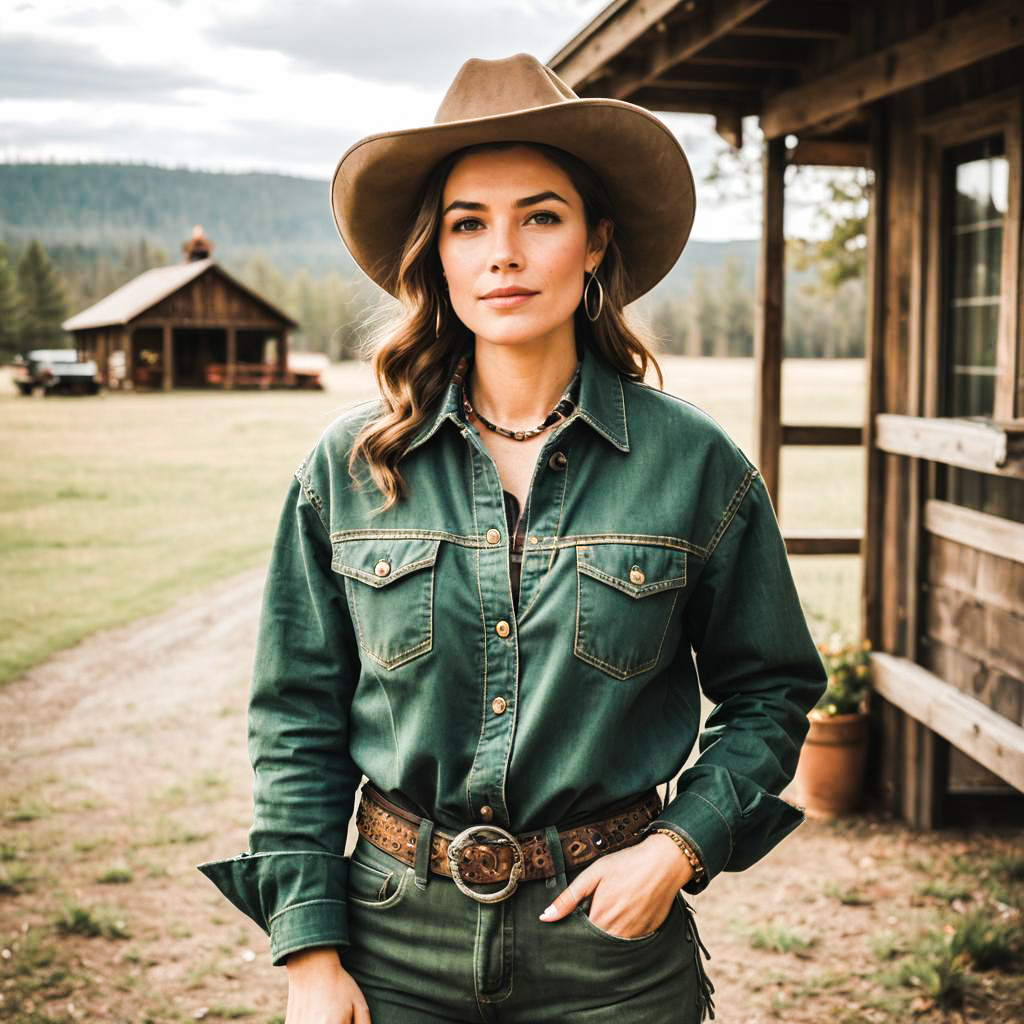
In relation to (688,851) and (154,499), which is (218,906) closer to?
(688,851)

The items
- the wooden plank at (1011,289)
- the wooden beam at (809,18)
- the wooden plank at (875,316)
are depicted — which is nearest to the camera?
the wooden plank at (1011,289)

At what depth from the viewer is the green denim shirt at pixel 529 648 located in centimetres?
160

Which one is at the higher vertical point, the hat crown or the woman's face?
the hat crown

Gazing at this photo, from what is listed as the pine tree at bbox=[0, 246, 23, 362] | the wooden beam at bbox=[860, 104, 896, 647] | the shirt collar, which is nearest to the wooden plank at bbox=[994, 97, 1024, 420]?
the wooden beam at bbox=[860, 104, 896, 647]

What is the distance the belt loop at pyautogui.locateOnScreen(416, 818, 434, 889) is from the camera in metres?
1.59

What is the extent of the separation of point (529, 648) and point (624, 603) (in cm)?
15

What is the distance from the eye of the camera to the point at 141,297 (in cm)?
3403

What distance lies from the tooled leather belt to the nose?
788mm

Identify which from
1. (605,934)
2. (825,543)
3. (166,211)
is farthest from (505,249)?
(166,211)

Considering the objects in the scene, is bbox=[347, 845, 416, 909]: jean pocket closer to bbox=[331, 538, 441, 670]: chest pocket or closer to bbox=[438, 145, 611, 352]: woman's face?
bbox=[331, 538, 441, 670]: chest pocket

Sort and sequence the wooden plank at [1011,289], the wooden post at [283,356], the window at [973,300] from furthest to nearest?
the wooden post at [283,356] < the window at [973,300] < the wooden plank at [1011,289]

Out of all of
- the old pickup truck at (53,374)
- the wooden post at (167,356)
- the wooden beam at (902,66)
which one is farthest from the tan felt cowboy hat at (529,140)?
the wooden post at (167,356)

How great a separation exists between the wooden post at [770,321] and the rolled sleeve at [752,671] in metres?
3.83

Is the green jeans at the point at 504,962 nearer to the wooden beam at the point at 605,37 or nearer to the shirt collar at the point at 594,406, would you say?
the shirt collar at the point at 594,406
